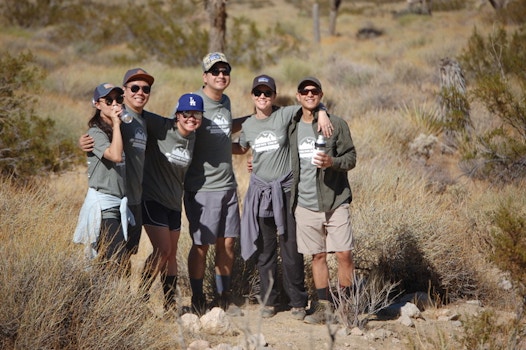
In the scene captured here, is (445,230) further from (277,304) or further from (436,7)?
(436,7)

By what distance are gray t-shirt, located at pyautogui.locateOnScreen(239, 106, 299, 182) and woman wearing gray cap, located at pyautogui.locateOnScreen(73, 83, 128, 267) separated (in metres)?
1.22

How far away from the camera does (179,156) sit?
5.43 metres

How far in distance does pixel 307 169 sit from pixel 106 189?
1.66m

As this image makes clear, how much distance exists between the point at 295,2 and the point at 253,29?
134 feet

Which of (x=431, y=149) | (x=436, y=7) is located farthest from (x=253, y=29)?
(x=436, y=7)

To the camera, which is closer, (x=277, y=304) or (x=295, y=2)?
(x=277, y=304)

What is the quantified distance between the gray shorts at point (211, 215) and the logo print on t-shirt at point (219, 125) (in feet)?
1.72

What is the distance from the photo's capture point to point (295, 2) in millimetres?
62375

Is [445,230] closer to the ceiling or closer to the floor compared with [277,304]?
closer to the ceiling

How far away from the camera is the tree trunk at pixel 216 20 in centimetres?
1418

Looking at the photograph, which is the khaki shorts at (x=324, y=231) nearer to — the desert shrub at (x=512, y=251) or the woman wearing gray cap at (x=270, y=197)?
the woman wearing gray cap at (x=270, y=197)

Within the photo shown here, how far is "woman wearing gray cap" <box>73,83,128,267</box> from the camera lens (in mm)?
4766

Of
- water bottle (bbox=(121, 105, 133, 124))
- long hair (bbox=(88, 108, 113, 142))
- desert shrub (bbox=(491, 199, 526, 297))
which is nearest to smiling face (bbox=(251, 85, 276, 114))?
water bottle (bbox=(121, 105, 133, 124))

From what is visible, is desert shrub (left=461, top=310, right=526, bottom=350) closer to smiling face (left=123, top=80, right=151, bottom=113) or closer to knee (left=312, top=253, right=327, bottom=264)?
knee (left=312, top=253, right=327, bottom=264)
